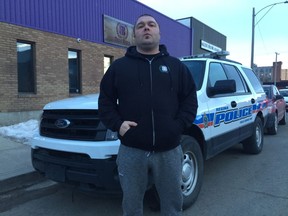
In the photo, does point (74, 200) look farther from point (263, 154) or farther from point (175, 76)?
point (263, 154)

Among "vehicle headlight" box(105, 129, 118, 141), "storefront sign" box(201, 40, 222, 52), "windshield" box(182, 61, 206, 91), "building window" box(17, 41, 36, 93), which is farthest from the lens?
"storefront sign" box(201, 40, 222, 52)

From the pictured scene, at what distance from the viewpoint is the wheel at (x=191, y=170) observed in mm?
3861

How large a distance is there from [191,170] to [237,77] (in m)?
2.64

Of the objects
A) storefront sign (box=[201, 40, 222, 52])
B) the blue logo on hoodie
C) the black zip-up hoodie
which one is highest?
storefront sign (box=[201, 40, 222, 52])

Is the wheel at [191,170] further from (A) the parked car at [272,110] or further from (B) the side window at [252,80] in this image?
(A) the parked car at [272,110]

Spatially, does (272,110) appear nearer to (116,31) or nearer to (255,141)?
(255,141)

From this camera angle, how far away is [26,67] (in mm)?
10719

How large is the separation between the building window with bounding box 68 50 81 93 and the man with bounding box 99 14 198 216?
1052 centimetres

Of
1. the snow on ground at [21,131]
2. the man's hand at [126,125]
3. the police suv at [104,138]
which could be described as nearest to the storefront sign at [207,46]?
the snow on ground at [21,131]

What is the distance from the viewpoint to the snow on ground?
801 centimetres

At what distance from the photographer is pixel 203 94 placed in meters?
4.36

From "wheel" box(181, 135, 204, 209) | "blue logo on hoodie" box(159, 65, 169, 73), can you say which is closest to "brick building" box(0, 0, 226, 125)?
"wheel" box(181, 135, 204, 209)

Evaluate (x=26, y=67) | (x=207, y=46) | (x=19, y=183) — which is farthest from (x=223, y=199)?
(x=207, y=46)

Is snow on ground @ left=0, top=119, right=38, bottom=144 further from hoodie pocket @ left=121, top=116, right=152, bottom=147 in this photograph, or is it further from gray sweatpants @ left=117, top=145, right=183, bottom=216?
A: hoodie pocket @ left=121, top=116, right=152, bottom=147
